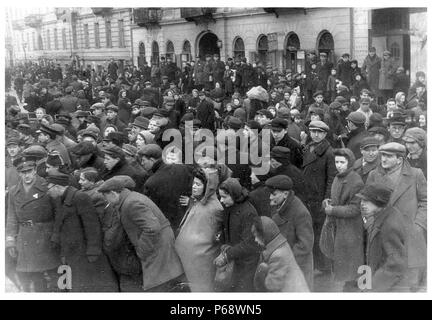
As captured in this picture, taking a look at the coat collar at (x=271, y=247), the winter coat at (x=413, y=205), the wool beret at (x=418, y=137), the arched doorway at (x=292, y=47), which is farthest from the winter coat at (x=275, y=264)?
the arched doorway at (x=292, y=47)

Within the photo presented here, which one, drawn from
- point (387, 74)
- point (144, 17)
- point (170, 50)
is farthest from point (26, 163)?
point (170, 50)

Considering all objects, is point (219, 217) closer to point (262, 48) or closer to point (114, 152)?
point (114, 152)

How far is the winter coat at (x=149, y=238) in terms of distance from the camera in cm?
516

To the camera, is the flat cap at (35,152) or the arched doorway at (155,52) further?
the arched doorway at (155,52)

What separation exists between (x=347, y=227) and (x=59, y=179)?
2.65 m

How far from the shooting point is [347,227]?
5.54 m

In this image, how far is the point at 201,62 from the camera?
16.0m

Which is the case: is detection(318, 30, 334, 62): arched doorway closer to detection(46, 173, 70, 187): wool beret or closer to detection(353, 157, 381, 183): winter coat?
detection(353, 157, 381, 183): winter coat

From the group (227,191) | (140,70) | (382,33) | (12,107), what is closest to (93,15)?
(12,107)

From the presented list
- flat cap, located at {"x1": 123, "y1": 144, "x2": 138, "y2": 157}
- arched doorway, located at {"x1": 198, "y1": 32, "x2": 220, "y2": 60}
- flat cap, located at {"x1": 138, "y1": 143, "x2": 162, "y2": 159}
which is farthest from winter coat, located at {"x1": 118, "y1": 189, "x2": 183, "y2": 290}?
arched doorway, located at {"x1": 198, "y1": 32, "x2": 220, "y2": 60}

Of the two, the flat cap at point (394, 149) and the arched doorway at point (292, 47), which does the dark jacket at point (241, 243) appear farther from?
the arched doorway at point (292, 47)

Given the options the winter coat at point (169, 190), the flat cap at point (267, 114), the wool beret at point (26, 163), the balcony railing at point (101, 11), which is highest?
the balcony railing at point (101, 11)

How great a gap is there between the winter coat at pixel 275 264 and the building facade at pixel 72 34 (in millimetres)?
3619
